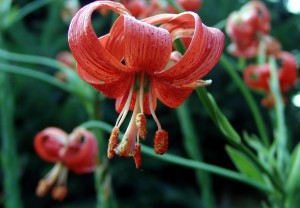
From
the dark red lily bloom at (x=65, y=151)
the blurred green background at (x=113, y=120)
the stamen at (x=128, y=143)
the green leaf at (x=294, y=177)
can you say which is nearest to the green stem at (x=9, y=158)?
the dark red lily bloom at (x=65, y=151)

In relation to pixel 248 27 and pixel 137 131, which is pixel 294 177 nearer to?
pixel 137 131

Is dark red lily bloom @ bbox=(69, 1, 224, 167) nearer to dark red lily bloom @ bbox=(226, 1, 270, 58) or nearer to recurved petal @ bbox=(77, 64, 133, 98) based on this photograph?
recurved petal @ bbox=(77, 64, 133, 98)

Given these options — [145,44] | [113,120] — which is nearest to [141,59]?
[145,44]

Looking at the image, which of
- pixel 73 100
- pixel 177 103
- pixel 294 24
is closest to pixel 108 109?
pixel 73 100

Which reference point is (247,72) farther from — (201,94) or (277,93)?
(201,94)

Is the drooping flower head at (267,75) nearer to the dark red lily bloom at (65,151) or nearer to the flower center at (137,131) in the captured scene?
the dark red lily bloom at (65,151)

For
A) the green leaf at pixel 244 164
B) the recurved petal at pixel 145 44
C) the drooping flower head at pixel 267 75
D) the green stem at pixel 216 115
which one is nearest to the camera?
the recurved petal at pixel 145 44
